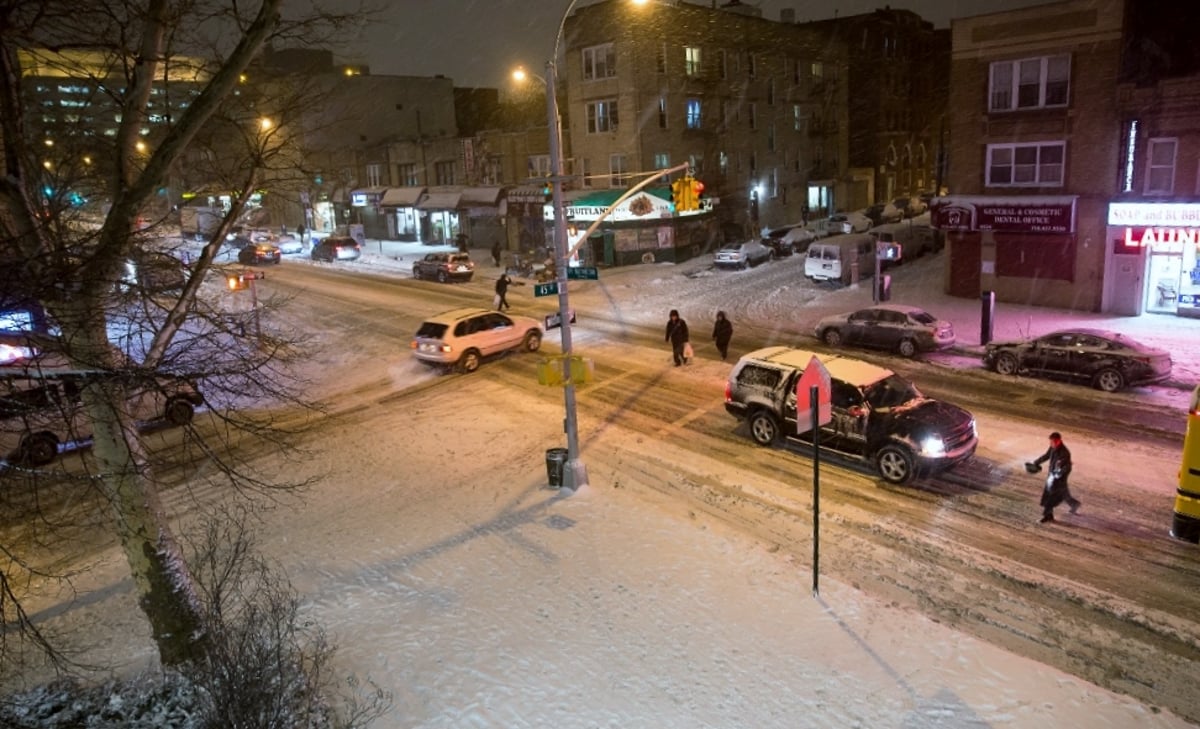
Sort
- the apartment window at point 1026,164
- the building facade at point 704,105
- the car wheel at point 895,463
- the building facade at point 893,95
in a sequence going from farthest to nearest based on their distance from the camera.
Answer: the building facade at point 893,95 < the building facade at point 704,105 < the apartment window at point 1026,164 < the car wheel at point 895,463

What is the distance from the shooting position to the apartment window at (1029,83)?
88.2ft

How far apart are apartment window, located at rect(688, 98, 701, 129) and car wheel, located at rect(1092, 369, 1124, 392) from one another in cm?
2979

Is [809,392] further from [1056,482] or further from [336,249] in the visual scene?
[336,249]

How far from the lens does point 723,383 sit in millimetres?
20125

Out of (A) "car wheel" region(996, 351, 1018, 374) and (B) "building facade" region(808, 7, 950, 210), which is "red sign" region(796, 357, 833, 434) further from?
(B) "building facade" region(808, 7, 950, 210)

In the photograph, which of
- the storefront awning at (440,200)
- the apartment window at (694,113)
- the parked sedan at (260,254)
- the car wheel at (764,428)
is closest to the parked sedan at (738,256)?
the apartment window at (694,113)

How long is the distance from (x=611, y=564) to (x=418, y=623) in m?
2.79

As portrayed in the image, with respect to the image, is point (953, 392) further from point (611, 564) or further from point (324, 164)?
point (324, 164)

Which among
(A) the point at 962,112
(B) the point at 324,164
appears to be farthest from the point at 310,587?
(B) the point at 324,164

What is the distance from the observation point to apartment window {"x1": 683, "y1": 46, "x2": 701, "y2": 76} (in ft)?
143

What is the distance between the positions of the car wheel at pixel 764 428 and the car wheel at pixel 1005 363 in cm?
867

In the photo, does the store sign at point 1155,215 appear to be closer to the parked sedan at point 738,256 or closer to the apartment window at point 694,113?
the parked sedan at point 738,256

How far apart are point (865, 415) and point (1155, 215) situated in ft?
56.5

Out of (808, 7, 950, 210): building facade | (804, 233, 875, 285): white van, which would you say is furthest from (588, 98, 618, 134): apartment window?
(808, 7, 950, 210): building facade
